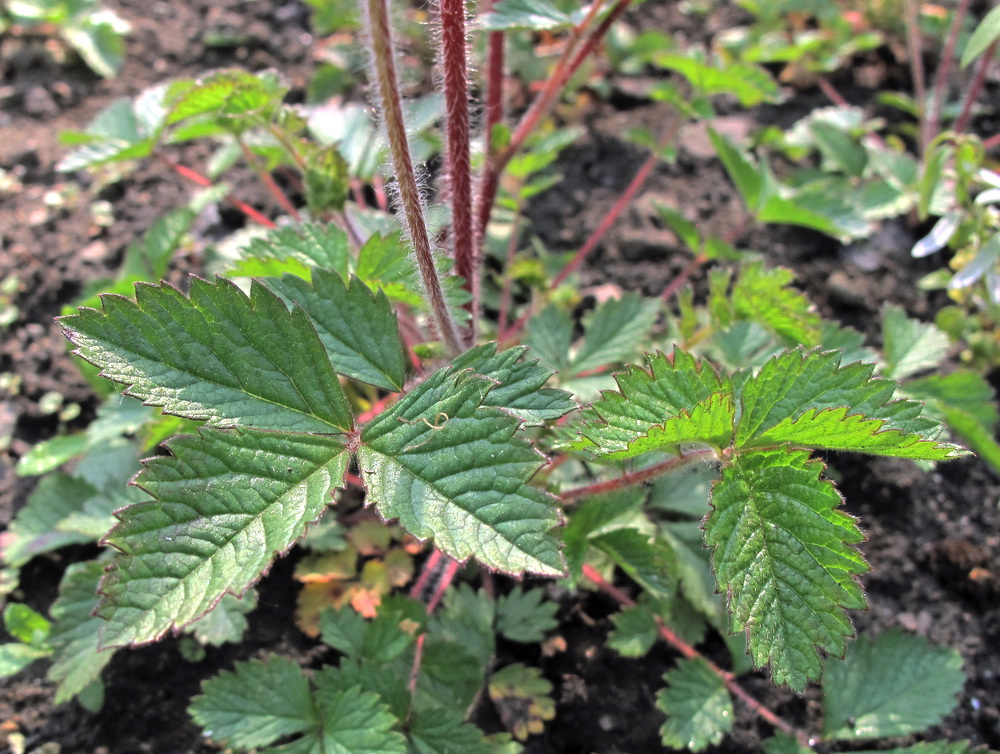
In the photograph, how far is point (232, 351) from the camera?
131cm

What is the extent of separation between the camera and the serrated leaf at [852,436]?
1.18 meters

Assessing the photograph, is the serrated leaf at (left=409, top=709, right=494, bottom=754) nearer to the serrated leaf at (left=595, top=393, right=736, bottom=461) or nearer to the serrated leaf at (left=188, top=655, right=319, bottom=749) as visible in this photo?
the serrated leaf at (left=188, top=655, right=319, bottom=749)

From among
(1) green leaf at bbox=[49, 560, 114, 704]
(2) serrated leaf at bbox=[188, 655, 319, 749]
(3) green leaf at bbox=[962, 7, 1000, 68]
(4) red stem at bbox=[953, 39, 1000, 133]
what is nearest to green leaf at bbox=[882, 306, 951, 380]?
(3) green leaf at bbox=[962, 7, 1000, 68]

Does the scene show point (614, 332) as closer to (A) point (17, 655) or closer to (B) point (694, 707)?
(B) point (694, 707)

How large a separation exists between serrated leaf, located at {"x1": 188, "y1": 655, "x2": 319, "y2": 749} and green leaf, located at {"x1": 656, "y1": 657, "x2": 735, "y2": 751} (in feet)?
2.50

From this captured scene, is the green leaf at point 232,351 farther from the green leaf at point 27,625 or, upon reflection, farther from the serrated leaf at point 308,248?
the green leaf at point 27,625

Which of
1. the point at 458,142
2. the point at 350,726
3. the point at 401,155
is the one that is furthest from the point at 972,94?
the point at 350,726

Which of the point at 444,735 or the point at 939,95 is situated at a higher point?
the point at 939,95

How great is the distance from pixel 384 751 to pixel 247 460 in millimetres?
624

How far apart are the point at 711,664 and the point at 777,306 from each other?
845 millimetres

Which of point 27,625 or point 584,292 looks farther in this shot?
point 584,292

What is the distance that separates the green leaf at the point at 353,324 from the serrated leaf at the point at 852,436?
2.24ft

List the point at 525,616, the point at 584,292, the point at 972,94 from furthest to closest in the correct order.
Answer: the point at 972,94 → the point at 584,292 → the point at 525,616

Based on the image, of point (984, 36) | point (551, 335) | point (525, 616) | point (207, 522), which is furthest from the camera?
point (551, 335)
